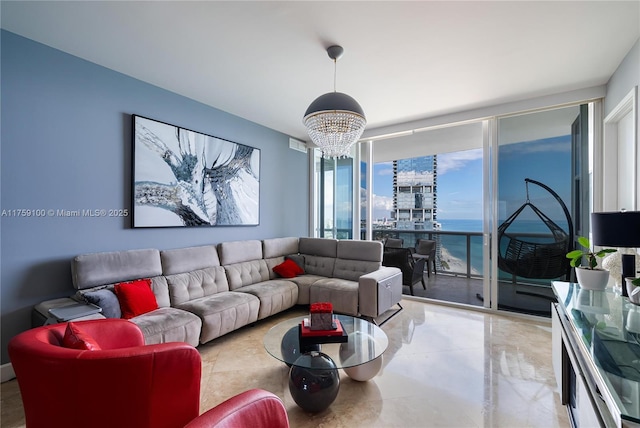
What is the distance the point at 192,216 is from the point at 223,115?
59.3 inches

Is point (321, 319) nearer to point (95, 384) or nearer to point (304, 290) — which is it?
point (95, 384)

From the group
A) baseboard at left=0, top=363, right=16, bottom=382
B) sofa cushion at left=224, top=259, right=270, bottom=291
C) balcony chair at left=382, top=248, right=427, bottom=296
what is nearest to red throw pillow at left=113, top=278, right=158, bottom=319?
baseboard at left=0, top=363, right=16, bottom=382

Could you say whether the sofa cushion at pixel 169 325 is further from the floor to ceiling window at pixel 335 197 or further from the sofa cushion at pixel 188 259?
the floor to ceiling window at pixel 335 197

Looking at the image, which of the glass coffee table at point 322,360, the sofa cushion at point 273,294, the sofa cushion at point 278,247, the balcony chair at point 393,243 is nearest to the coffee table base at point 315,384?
the glass coffee table at point 322,360

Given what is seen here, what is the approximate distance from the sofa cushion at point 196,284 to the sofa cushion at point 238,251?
0.17 m

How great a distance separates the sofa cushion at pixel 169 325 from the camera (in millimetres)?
2250

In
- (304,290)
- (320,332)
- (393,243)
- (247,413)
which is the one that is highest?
(393,243)

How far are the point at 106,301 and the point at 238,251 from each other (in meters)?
1.62

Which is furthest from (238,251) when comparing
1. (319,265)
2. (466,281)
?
(466,281)

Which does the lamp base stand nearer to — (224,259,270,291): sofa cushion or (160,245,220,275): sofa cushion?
(224,259,270,291): sofa cushion

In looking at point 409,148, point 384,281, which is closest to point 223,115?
point 384,281

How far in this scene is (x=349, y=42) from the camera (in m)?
2.35

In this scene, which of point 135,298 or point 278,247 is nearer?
point 135,298

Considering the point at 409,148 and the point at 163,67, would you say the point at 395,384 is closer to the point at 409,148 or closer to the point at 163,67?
the point at 163,67
